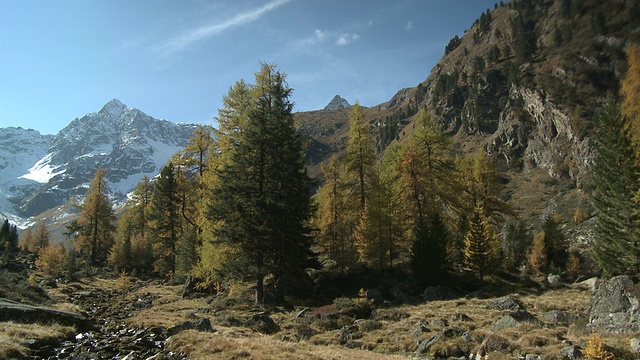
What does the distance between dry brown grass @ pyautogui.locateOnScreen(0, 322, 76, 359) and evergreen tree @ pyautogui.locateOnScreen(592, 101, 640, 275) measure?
32.3 m

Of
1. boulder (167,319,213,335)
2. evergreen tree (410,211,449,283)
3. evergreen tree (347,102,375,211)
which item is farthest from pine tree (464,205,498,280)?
boulder (167,319,213,335)

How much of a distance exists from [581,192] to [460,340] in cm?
8519

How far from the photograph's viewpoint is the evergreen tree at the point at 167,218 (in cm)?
4025

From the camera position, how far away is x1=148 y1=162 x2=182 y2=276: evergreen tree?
132 feet

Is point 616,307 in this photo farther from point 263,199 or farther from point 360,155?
point 360,155

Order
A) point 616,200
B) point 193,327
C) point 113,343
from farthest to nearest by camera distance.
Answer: point 616,200 < point 193,327 < point 113,343

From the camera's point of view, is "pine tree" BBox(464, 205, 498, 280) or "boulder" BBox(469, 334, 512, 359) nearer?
"boulder" BBox(469, 334, 512, 359)

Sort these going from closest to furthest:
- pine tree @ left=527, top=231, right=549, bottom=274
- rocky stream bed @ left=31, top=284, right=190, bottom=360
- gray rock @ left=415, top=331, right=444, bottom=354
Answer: rocky stream bed @ left=31, top=284, right=190, bottom=360 < gray rock @ left=415, top=331, right=444, bottom=354 < pine tree @ left=527, top=231, right=549, bottom=274

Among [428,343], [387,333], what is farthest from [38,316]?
[428,343]

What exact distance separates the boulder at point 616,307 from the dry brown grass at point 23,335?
738 inches

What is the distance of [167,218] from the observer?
41.1 m

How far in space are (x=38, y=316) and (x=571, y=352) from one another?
727 inches

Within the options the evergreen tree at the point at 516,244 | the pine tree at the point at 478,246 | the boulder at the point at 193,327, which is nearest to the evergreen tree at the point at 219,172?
the boulder at the point at 193,327

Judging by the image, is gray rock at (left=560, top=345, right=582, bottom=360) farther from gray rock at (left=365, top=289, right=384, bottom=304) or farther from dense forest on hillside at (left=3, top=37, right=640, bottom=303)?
dense forest on hillside at (left=3, top=37, right=640, bottom=303)
